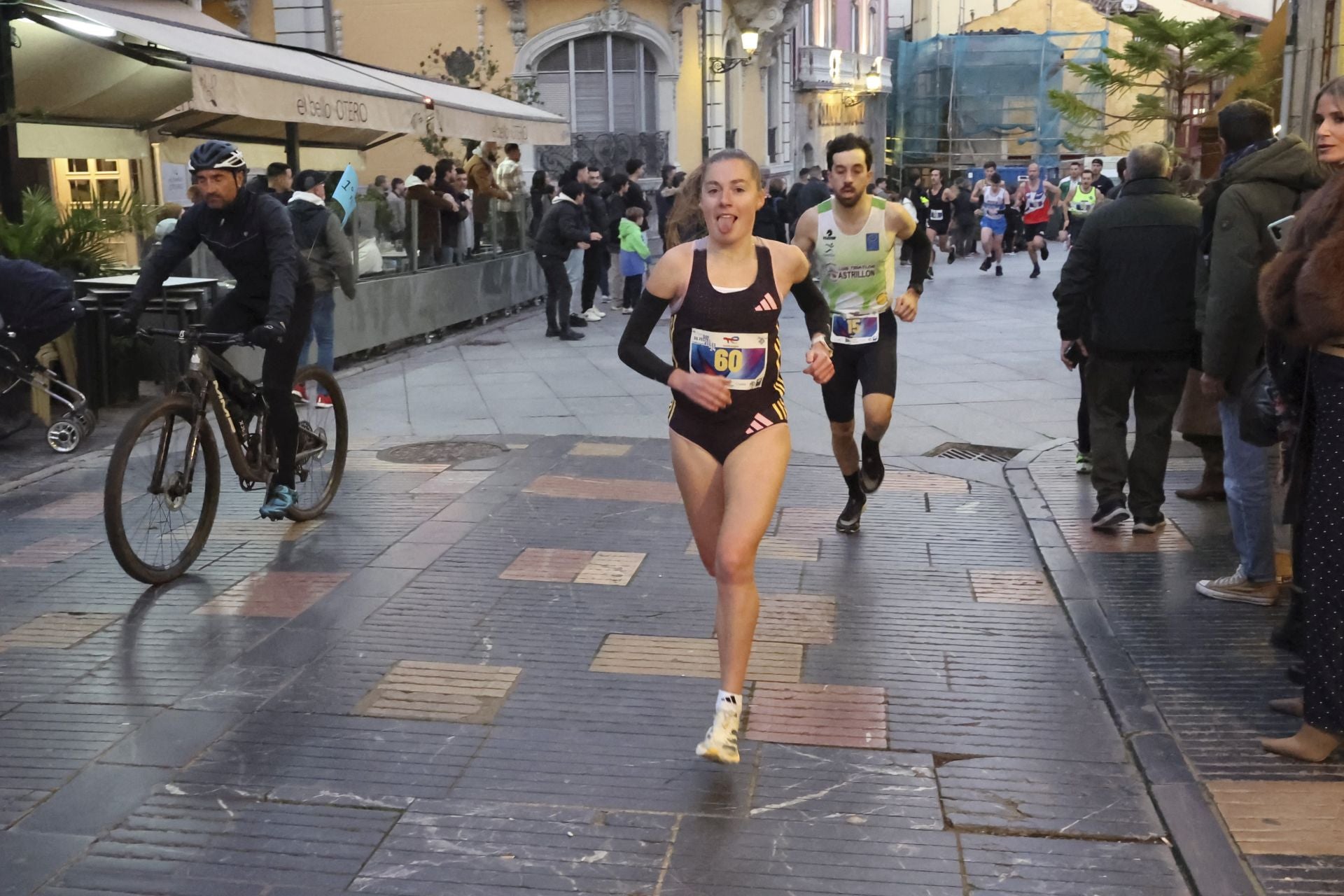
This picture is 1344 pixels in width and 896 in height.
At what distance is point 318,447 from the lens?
771 cm

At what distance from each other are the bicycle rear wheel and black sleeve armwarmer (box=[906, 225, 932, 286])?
2.96 meters

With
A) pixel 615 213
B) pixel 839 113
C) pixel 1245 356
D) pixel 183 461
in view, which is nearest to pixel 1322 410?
pixel 1245 356

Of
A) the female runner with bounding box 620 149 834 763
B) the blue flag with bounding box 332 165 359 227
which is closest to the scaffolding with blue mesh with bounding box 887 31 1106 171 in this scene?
the blue flag with bounding box 332 165 359 227

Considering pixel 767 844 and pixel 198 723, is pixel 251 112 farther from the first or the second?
pixel 767 844

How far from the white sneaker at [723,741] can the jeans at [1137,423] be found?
11.0ft

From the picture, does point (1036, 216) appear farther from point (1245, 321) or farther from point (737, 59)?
point (1245, 321)

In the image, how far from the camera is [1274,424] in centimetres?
489

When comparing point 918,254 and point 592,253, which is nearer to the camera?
point 918,254

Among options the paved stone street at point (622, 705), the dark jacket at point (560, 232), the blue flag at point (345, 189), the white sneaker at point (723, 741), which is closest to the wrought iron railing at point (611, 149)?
the dark jacket at point (560, 232)

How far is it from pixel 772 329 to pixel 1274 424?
1.69 m

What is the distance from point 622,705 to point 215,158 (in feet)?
10.2

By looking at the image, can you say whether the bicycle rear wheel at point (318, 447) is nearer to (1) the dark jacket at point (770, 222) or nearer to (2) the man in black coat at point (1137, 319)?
(2) the man in black coat at point (1137, 319)

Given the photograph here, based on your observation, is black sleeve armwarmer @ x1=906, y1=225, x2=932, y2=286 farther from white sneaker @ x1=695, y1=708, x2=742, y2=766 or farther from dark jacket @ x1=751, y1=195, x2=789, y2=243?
dark jacket @ x1=751, y1=195, x2=789, y2=243

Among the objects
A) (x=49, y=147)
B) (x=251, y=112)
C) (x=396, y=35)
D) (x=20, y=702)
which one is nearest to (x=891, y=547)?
(x=20, y=702)
